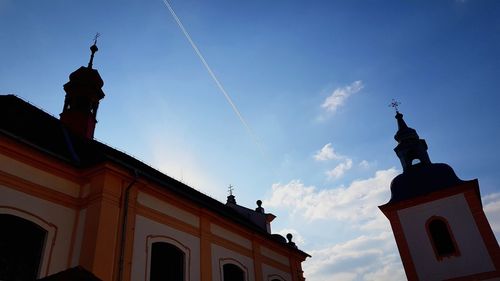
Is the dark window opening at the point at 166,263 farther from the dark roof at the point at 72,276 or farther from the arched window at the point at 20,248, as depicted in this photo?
the dark roof at the point at 72,276

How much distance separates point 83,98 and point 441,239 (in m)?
16.5

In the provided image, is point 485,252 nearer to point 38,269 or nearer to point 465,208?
point 465,208

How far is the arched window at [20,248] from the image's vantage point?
23.6 ft

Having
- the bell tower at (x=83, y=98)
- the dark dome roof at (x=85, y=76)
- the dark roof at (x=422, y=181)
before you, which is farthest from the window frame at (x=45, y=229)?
the dark roof at (x=422, y=181)

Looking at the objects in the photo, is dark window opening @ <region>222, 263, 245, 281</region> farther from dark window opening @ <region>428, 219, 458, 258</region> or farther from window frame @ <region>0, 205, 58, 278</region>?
dark window opening @ <region>428, 219, 458, 258</region>

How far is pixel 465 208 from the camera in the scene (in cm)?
1791

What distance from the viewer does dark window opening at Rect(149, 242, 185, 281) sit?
9758 mm

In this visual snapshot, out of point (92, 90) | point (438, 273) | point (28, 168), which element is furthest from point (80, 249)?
point (438, 273)

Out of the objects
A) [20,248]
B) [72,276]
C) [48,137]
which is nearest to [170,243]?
[20,248]

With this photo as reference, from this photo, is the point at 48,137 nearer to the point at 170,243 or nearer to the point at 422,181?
the point at 170,243

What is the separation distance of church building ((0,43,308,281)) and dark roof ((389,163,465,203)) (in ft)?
36.0

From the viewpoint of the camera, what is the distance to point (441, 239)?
18.0m

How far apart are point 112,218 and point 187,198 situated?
2645mm

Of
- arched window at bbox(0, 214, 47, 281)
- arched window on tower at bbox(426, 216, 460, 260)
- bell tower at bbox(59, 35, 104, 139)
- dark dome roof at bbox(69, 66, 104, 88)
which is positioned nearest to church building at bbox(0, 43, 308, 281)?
arched window at bbox(0, 214, 47, 281)
